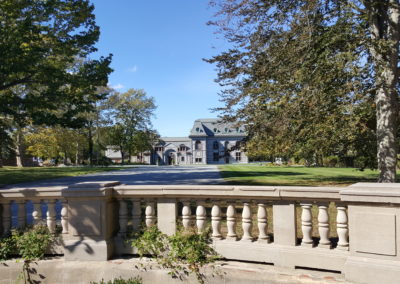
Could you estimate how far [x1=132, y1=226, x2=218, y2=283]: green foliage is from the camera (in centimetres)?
445

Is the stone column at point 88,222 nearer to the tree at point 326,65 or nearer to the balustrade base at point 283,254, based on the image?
the balustrade base at point 283,254

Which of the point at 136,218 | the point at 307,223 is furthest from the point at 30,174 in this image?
the point at 307,223

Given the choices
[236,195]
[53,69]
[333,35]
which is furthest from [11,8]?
[236,195]

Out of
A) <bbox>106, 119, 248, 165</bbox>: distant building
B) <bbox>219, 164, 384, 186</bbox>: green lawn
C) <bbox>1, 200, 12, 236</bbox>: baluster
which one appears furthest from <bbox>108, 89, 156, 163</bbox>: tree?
<bbox>1, 200, 12, 236</bbox>: baluster

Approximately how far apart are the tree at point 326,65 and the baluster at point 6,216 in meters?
7.54

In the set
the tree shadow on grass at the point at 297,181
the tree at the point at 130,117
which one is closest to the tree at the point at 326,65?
the tree shadow on grass at the point at 297,181

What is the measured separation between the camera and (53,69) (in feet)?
43.3

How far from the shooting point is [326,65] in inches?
340

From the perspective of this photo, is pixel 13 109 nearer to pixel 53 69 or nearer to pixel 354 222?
pixel 53 69

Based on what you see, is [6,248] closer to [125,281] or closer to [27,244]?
[27,244]

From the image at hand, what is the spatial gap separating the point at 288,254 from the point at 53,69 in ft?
40.5

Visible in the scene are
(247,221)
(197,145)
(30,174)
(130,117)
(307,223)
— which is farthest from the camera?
(197,145)

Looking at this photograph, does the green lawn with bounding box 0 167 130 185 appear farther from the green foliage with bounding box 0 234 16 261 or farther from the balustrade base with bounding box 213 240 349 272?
the balustrade base with bounding box 213 240 349 272

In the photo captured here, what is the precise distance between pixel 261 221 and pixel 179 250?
124cm
